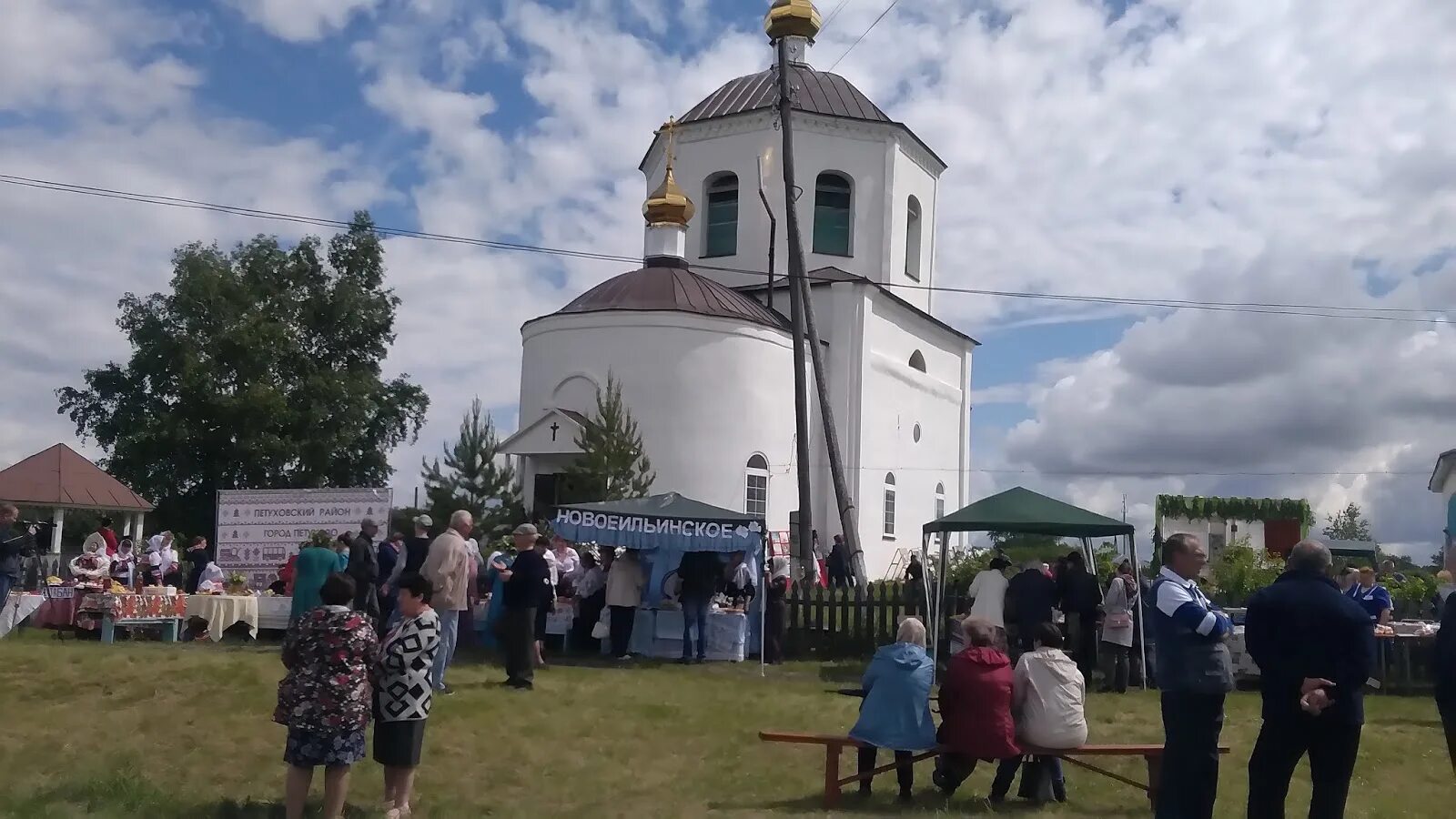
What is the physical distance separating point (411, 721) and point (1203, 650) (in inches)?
179

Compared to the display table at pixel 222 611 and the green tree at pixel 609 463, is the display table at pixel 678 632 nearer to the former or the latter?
the display table at pixel 222 611

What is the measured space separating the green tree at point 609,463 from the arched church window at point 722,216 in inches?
336

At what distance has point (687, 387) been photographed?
3056cm

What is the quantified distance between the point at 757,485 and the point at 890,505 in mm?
5214

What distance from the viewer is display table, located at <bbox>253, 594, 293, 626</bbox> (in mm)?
18766

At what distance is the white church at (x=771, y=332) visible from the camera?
3055 centimetres

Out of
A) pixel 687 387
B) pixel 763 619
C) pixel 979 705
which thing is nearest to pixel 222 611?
pixel 763 619

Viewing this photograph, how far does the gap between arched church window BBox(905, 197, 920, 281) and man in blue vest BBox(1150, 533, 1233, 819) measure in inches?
1186

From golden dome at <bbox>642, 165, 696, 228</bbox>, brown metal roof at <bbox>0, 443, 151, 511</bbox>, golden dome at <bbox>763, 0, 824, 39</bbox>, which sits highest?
golden dome at <bbox>763, 0, 824, 39</bbox>

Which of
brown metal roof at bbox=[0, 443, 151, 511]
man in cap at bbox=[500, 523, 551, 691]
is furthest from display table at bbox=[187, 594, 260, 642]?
brown metal roof at bbox=[0, 443, 151, 511]

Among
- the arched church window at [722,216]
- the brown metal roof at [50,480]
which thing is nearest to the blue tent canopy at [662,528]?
the brown metal roof at [50,480]

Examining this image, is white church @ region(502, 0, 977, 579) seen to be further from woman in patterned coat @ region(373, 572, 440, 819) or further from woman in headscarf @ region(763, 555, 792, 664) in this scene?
woman in patterned coat @ region(373, 572, 440, 819)

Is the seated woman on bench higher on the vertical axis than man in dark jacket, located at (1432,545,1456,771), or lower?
lower

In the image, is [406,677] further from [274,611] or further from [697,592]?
[274,611]
